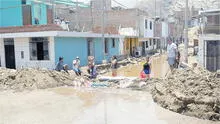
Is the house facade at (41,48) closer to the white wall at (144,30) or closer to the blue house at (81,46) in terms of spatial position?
the blue house at (81,46)

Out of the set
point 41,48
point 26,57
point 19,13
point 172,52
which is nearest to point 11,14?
point 19,13

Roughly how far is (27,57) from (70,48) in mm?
3027

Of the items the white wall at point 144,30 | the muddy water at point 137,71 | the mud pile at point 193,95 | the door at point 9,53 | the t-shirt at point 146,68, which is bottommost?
the muddy water at point 137,71

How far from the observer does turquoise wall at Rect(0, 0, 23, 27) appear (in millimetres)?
24141

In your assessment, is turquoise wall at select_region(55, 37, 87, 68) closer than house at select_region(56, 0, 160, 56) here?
Yes

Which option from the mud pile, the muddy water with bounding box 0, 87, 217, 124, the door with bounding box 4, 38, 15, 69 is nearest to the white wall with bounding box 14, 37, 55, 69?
the door with bounding box 4, 38, 15, 69

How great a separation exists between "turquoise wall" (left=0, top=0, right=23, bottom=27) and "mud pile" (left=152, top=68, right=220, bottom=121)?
16.3 meters

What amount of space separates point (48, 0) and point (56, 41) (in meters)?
5.35

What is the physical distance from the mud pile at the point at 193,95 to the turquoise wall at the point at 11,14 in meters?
16.3

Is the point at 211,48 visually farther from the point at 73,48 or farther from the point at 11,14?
the point at 11,14

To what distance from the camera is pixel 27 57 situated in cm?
2108

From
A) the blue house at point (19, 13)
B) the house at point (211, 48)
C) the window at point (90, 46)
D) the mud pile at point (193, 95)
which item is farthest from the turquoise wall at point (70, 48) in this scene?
the mud pile at point (193, 95)

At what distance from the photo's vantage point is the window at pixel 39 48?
66.9 ft

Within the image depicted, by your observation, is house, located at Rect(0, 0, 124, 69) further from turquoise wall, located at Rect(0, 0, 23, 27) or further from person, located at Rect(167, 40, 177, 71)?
person, located at Rect(167, 40, 177, 71)
